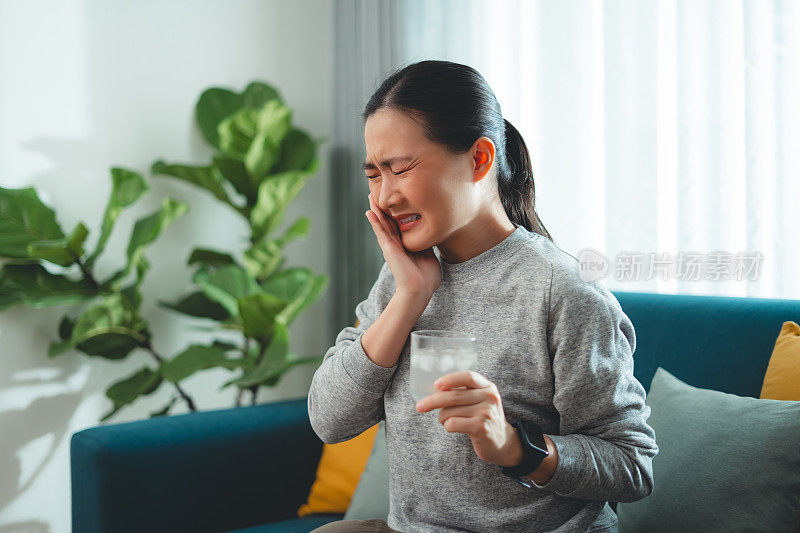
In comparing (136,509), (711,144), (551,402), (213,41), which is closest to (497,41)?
(711,144)

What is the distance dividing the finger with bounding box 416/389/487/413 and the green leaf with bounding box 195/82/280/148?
1891 millimetres

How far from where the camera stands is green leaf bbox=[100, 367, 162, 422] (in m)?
2.15

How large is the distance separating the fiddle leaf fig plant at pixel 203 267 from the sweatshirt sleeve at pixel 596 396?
1.26m

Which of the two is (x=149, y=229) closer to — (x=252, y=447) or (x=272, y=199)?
(x=272, y=199)

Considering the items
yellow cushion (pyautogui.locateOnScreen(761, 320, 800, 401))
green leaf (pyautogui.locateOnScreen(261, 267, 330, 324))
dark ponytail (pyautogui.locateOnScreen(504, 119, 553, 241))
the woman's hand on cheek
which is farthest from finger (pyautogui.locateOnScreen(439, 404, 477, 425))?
green leaf (pyautogui.locateOnScreen(261, 267, 330, 324))

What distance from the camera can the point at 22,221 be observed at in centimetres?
207

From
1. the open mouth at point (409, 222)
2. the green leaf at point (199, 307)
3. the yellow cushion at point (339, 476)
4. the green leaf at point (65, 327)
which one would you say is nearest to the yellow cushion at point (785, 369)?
the open mouth at point (409, 222)

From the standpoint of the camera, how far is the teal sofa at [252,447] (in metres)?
1.39

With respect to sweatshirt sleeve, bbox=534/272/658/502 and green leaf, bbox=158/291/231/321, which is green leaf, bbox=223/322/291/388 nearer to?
green leaf, bbox=158/291/231/321

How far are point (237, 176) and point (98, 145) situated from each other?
1.58ft

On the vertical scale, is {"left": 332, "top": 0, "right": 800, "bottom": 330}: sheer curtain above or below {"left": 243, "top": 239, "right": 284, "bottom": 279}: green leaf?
above

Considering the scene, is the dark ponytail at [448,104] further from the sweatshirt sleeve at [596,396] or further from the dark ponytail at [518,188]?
the sweatshirt sleeve at [596,396]

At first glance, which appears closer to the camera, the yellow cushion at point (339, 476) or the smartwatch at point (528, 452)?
the smartwatch at point (528, 452)

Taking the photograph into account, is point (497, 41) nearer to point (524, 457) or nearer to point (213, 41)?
point (213, 41)
